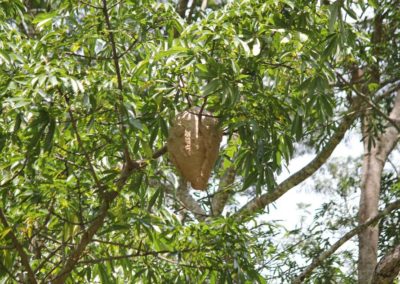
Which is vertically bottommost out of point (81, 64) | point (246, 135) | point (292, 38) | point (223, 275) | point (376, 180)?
point (223, 275)

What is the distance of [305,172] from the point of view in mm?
4688

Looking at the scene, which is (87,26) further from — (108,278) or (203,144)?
(108,278)

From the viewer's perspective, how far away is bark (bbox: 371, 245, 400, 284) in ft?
10.9

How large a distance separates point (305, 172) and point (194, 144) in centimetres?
241

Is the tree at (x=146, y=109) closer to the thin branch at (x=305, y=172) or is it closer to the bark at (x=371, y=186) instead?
the thin branch at (x=305, y=172)

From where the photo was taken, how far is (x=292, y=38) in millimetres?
2467

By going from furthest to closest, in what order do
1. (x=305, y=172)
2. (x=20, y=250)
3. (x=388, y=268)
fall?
(x=305, y=172) → (x=388, y=268) → (x=20, y=250)

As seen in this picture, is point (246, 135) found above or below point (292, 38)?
below

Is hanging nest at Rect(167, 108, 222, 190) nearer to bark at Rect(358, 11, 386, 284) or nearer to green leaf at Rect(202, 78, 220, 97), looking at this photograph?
green leaf at Rect(202, 78, 220, 97)

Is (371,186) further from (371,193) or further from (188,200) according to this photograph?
(188,200)

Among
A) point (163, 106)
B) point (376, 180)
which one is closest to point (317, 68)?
point (163, 106)

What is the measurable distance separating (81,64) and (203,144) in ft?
2.18

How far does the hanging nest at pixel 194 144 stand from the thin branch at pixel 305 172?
2025mm

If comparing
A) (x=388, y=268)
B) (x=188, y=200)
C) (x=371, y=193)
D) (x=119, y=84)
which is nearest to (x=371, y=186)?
(x=371, y=193)
